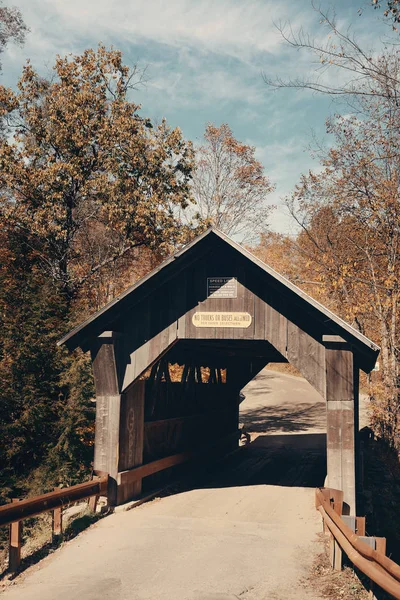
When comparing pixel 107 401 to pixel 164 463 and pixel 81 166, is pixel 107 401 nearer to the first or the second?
pixel 164 463

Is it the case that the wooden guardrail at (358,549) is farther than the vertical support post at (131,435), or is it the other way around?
the vertical support post at (131,435)

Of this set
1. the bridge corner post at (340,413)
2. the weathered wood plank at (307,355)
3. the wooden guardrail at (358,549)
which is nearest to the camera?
the wooden guardrail at (358,549)

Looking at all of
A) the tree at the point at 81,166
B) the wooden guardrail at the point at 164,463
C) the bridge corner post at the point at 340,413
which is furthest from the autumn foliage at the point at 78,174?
the bridge corner post at the point at 340,413

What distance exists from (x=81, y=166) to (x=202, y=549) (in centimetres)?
1859

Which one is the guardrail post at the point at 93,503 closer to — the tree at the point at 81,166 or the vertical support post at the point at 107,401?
the vertical support post at the point at 107,401

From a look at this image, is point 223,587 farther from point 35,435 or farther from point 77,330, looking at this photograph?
point 35,435

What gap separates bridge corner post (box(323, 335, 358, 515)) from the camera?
1012 centimetres

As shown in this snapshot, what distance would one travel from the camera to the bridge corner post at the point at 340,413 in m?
10.1

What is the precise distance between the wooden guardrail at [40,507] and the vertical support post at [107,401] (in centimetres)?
48

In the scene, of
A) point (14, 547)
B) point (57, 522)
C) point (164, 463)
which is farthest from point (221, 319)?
point (14, 547)

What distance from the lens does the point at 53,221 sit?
906 inches

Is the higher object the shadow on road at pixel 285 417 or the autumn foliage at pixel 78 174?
the autumn foliage at pixel 78 174

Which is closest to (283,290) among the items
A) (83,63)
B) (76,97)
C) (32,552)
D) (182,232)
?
(32,552)

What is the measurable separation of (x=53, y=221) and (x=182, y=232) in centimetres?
557
